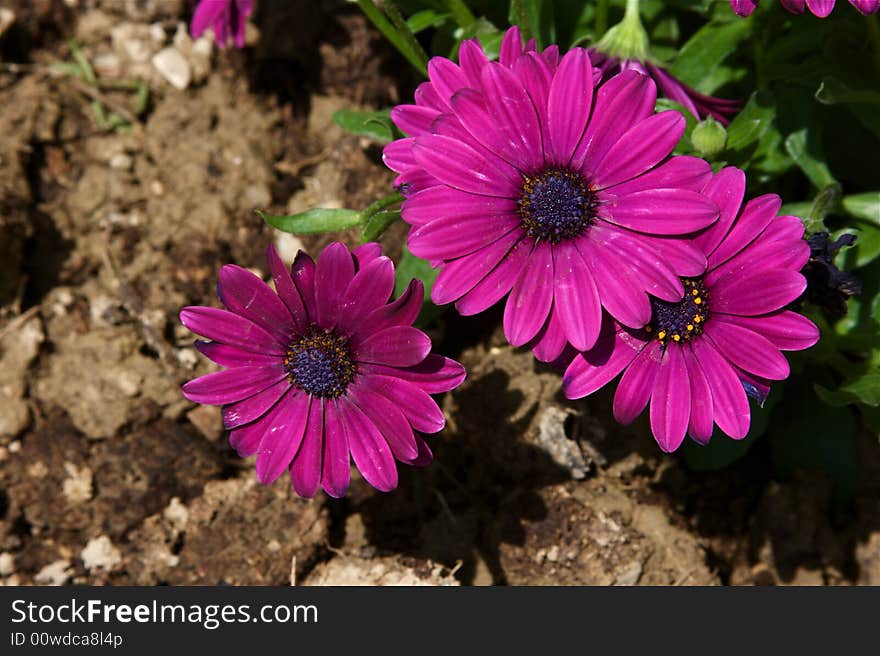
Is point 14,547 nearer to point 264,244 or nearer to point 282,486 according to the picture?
point 282,486

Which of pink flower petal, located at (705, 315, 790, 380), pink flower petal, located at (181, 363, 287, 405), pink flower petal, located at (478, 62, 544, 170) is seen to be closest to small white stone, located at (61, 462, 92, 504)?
pink flower petal, located at (181, 363, 287, 405)

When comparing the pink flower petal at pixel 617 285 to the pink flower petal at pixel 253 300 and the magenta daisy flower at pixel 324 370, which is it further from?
the pink flower petal at pixel 253 300

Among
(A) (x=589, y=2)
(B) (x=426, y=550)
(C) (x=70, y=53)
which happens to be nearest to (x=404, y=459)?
(B) (x=426, y=550)

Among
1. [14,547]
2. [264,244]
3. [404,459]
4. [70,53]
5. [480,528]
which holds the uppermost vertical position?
[70,53]

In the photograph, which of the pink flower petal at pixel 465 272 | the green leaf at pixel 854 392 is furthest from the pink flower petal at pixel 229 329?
the green leaf at pixel 854 392

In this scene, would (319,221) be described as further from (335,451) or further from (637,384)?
(637,384)
